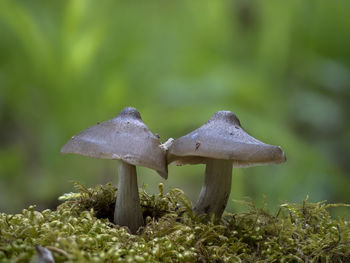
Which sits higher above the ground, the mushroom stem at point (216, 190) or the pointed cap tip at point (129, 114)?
the pointed cap tip at point (129, 114)

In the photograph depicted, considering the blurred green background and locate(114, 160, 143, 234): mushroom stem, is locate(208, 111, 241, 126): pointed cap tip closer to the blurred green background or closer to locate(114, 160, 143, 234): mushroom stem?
locate(114, 160, 143, 234): mushroom stem

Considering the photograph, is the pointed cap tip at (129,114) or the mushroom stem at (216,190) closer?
the pointed cap tip at (129,114)

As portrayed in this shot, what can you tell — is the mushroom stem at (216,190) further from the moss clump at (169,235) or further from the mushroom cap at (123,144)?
the mushroom cap at (123,144)

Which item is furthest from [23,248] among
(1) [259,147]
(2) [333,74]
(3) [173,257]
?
(2) [333,74]

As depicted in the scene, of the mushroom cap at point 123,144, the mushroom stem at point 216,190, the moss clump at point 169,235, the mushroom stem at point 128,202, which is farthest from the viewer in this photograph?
the mushroom stem at point 216,190

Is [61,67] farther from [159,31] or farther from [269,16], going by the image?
[269,16]

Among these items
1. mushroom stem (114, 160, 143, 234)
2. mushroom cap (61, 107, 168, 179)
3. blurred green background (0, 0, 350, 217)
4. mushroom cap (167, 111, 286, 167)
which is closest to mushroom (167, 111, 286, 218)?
mushroom cap (167, 111, 286, 167)

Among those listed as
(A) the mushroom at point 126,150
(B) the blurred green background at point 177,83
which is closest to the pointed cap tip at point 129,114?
(A) the mushroom at point 126,150
